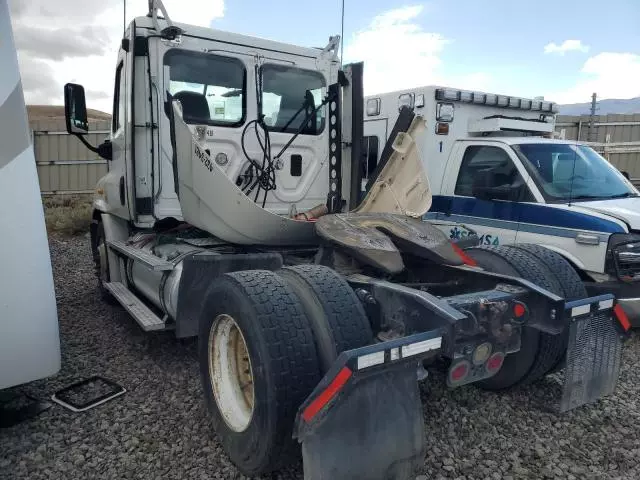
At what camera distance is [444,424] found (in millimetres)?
3389

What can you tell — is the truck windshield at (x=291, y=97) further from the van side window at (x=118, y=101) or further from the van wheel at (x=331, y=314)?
the van wheel at (x=331, y=314)

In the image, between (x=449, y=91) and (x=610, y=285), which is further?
(x=449, y=91)

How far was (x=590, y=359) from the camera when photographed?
3.00 metres

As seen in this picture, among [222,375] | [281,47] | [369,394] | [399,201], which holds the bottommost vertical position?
[222,375]

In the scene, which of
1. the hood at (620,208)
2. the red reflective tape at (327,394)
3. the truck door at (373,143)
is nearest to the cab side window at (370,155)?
the truck door at (373,143)

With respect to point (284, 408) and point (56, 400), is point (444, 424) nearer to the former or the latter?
point (284, 408)

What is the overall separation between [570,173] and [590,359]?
352cm

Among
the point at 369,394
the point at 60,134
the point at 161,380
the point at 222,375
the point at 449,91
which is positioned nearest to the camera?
the point at 369,394

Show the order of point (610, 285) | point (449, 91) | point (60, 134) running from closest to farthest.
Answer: point (610, 285)
point (449, 91)
point (60, 134)

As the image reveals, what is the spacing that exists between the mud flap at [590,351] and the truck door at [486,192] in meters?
2.79

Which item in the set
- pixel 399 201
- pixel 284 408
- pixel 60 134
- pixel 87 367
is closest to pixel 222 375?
pixel 284 408

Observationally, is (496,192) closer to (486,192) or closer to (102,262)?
(486,192)

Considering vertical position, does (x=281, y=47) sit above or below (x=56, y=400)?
above

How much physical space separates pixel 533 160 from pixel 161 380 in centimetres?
463
